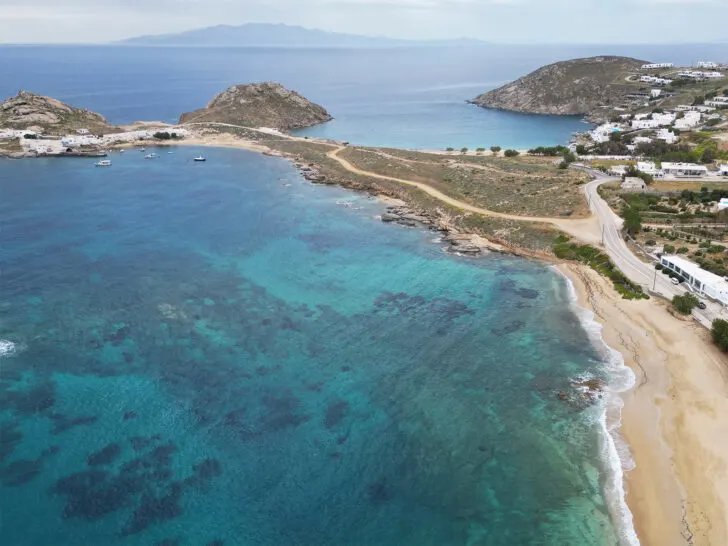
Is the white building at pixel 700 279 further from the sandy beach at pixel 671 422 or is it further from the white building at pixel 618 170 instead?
the white building at pixel 618 170

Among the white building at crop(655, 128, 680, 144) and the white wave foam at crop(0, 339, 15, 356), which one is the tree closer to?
the white building at crop(655, 128, 680, 144)

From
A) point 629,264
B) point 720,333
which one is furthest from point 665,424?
point 629,264

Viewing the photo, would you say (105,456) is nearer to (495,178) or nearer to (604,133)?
(495,178)

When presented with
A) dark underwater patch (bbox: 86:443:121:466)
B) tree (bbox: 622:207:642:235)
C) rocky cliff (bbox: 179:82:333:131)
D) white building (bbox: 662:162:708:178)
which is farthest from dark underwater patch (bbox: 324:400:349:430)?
rocky cliff (bbox: 179:82:333:131)

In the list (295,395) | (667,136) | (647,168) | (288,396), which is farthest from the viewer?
(667,136)

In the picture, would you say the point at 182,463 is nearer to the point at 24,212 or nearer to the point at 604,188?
the point at 24,212

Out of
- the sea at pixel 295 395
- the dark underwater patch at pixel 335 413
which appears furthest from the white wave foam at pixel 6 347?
the dark underwater patch at pixel 335 413

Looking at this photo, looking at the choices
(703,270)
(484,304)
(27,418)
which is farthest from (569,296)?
(27,418)
